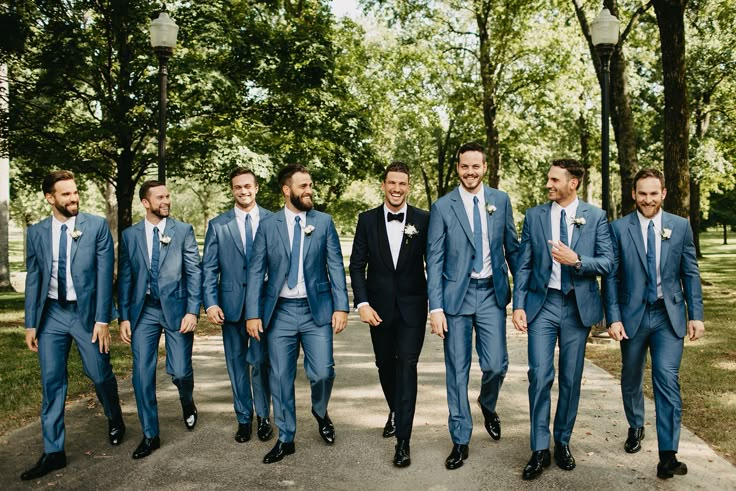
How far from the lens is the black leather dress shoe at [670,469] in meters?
4.51

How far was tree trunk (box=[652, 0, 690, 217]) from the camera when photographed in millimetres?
11469

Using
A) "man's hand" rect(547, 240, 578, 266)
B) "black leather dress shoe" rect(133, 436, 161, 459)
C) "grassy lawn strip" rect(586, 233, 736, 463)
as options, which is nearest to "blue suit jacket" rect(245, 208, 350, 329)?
"black leather dress shoe" rect(133, 436, 161, 459)

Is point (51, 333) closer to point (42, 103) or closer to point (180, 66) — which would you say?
point (180, 66)

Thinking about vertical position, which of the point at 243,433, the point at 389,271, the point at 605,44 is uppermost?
the point at 605,44

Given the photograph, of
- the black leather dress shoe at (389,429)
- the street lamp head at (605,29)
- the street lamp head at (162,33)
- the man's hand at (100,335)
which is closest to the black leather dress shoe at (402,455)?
the black leather dress shoe at (389,429)

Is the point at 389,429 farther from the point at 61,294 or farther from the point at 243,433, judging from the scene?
the point at 61,294

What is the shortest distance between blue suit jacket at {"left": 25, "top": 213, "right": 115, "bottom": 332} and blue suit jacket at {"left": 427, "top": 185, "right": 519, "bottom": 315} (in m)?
2.57

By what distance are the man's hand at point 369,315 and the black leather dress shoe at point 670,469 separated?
2314 mm

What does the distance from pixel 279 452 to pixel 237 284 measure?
5.13 ft

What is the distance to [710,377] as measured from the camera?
7.77m

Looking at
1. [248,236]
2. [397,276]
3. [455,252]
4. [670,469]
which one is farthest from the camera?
[248,236]

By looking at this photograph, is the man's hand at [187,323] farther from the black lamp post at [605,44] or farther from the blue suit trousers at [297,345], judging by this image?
the black lamp post at [605,44]

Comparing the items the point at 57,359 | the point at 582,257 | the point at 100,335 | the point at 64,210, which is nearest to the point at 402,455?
the point at 582,257

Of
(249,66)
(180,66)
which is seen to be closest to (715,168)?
(249,66)
